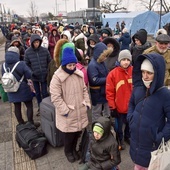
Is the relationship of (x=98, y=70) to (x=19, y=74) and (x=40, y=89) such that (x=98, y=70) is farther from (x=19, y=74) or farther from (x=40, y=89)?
(x=40, y=89)

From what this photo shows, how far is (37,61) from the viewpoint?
4.46 metres

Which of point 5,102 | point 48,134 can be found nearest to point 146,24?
point 5,102

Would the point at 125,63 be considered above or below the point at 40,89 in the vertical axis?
above

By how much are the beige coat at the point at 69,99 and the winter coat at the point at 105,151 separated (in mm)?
478

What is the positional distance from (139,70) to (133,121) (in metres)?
0.53

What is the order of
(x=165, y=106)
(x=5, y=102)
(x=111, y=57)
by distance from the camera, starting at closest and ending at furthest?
(x=165, y=106), (x=111, y=57), (x=5, y=102)

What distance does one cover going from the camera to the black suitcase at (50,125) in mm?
3420

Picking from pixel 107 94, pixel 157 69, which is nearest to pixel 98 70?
pixel 107 94

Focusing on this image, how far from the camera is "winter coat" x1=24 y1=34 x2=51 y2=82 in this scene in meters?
4.43

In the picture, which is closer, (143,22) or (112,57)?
(112,57)

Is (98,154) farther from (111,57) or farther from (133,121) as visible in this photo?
(111,57)

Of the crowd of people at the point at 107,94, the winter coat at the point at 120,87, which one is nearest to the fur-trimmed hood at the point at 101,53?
the crowd of people at the point at 107,94

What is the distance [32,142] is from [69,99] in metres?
1.06

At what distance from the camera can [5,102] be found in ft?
19.6
